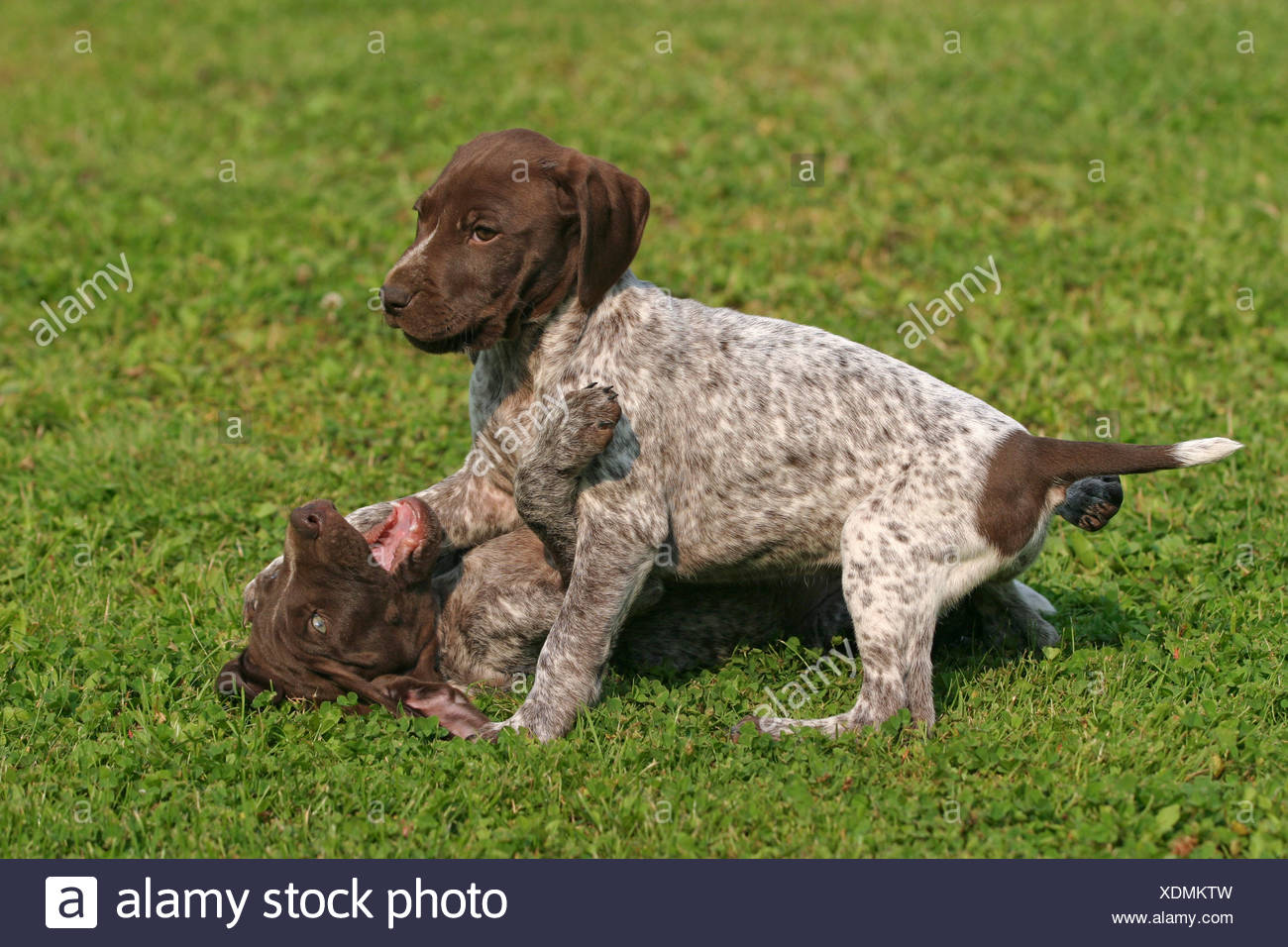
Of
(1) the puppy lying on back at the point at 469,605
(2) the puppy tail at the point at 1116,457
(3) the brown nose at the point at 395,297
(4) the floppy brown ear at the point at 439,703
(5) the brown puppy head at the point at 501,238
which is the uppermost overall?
(5) the brown puppy head at the point at 501,238

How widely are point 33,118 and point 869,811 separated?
33.7 ft

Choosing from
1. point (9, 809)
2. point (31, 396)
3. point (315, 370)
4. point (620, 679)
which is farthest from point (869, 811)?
point (31, 396)

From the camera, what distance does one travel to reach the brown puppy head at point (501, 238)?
507cm

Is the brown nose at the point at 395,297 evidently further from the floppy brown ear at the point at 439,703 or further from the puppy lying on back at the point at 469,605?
the floppy brown ear at the point at 439,703

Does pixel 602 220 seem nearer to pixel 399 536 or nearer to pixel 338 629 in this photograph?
pixel 399 536

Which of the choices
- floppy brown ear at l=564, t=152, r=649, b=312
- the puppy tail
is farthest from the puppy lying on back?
floppy brown ear at l=564, t=152, r=649, b=312

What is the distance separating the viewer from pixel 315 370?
863 centimetres

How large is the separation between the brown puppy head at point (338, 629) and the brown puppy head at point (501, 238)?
0.82 m

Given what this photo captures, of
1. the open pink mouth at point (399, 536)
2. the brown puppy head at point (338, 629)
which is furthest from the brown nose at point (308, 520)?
the open pink mouth at point (399, 536)

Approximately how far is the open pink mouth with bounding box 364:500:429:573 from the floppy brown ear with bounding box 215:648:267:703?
64 cm

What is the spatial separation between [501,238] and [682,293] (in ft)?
14.1

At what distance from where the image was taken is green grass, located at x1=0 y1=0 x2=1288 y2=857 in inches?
187

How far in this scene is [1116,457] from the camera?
5168 millimetres

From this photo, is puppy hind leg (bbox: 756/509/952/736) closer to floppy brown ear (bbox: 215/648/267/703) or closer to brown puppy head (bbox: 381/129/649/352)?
brown puppy head (bbox: 381/129/649/352)
